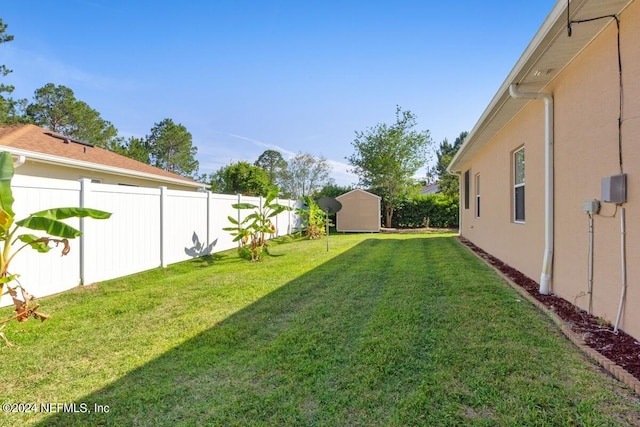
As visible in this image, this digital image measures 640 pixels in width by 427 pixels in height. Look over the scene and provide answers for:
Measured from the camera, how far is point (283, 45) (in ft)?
33.3

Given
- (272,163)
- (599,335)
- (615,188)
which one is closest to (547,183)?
(615,188)

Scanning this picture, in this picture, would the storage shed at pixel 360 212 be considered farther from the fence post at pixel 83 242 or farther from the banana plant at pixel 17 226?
the banana plant at pixel 17 226

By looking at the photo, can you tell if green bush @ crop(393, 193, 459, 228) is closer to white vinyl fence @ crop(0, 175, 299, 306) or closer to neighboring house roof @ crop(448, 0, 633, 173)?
white vinyl fence @ crop(0, 175, 299, 306)

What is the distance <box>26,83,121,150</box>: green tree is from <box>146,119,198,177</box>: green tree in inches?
302

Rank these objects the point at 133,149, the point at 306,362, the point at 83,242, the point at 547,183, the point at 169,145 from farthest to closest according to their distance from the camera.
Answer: the point at 169,145 → the point at 133,149 → the point at 83,242 → the point at 547,183 → the point at 306,362

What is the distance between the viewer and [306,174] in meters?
34.7

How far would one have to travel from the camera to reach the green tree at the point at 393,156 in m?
20.8

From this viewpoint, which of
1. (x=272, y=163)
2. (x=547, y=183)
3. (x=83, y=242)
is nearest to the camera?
(x=547, y=183)

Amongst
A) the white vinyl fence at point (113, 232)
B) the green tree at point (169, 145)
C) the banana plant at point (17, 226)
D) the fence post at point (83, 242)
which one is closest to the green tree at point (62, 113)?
the green tree at point (169, 145)

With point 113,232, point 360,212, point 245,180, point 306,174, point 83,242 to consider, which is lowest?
point 83,242

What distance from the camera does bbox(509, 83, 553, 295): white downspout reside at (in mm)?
4789

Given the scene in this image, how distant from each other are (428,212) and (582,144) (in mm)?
17112

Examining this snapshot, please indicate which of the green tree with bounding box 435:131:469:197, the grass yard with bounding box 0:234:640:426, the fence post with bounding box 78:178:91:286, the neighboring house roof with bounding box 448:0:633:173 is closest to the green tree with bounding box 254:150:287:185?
the green tree with bounding box 435:131:469:197

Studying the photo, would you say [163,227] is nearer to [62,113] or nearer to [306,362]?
[306,362]
